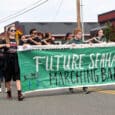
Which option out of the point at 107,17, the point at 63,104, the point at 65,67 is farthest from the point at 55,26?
the point at 63,104

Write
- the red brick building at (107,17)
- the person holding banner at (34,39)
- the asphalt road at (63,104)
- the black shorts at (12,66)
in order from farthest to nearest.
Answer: the red brick building at (107,17) → the person holding banner at (34,39) → the black shorts at (12,66) → the asphalt road at (63,104)

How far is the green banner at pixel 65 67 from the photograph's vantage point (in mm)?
12984

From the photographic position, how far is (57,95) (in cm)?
1340

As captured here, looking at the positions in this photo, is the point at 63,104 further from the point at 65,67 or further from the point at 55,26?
the point at 55,26

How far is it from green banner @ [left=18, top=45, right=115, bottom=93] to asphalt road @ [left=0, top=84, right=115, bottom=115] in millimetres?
289

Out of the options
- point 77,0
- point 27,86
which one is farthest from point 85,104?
point 77,0

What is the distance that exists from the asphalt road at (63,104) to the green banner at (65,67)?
289 mm

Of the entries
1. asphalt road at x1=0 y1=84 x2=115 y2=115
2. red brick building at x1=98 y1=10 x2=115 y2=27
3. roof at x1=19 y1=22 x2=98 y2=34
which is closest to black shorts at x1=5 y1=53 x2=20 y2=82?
asphalt road at x1=0 y1=84 x2=115 y2=115

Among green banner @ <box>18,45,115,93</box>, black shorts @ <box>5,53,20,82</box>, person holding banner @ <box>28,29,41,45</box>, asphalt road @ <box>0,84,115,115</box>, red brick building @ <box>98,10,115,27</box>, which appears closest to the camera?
asphalt road @ <box>0,84,115,115</box>

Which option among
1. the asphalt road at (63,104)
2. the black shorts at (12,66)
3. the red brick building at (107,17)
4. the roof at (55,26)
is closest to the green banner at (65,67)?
the black shorts at (12,66)

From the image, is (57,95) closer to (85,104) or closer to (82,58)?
(82,58)

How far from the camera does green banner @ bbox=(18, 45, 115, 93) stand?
12984 mm

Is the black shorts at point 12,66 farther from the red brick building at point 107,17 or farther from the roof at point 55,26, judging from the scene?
the roof at point 55,26

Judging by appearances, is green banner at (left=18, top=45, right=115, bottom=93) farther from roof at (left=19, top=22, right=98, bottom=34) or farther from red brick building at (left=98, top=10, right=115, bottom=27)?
roof at (left=19, top=22, right=98, bottom=34)
